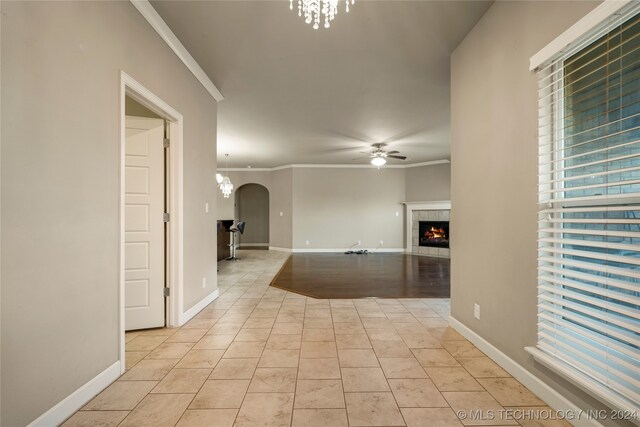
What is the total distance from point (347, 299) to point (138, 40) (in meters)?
3.49

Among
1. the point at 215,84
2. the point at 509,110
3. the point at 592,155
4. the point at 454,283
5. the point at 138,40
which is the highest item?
the point at 215,84

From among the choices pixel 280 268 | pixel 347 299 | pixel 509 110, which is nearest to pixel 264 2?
pixel 509 110

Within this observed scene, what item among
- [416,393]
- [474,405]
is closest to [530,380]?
[474,405]

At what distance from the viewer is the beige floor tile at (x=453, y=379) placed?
1862 mm

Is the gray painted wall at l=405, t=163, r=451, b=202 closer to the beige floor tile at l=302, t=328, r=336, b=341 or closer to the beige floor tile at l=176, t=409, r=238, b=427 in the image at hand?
the beige floor tile at l=302, t=328, r=336, b=341

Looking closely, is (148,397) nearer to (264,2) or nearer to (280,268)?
(264,2)

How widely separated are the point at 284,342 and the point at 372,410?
3.60 ft

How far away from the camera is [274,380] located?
196 centimetres

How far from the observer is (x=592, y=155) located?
1.53 meters

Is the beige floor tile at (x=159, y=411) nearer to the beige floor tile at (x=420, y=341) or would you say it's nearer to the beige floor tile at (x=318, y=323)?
the beige floor tile at (x=318, y=323)

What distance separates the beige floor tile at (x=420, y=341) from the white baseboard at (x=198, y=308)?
2.18 m

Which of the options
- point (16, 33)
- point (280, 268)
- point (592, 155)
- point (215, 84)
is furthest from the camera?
point (280, 268)

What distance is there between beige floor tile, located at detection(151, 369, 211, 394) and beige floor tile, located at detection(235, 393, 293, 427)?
400 mm

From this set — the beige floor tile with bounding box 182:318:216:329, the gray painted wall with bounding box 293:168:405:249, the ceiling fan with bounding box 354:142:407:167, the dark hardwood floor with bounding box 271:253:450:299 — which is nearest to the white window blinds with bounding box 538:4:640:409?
the dark hardwood floor with bounding box 271:253:450:299
